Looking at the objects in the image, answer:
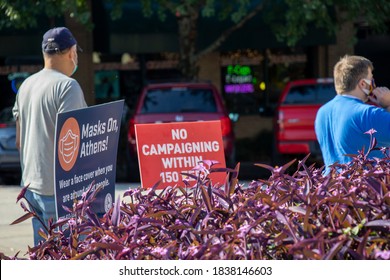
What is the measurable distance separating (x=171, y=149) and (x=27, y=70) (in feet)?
59.2

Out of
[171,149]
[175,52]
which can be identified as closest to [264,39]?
[175,52]

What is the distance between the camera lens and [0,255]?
322 centimetres

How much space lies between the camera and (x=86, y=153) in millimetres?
5320

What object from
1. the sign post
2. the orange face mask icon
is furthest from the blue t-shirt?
the orange face mask icon

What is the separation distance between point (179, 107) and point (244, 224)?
1341 centimetres

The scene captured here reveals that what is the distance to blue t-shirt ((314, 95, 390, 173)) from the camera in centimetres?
569

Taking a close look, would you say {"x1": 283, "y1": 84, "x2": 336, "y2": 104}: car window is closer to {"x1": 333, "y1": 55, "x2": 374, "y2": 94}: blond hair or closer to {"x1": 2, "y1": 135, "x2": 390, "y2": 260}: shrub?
{"x1": 333, "y1": 55, "x2": 374, "y2": 94}: blond hair

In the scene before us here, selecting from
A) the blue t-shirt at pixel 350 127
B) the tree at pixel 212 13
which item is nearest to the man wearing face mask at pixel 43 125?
the blue t-shirt at pixel 350 127

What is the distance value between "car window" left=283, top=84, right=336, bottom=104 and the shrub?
13.8m

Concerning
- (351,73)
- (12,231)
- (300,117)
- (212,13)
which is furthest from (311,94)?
(351,73)

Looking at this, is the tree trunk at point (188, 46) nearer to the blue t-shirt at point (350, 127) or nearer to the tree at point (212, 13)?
the tree at point (212, 13)

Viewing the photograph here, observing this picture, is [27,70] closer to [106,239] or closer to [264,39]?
[264,39]

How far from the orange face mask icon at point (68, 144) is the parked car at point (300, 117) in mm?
11801

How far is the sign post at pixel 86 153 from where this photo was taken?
501 cm
